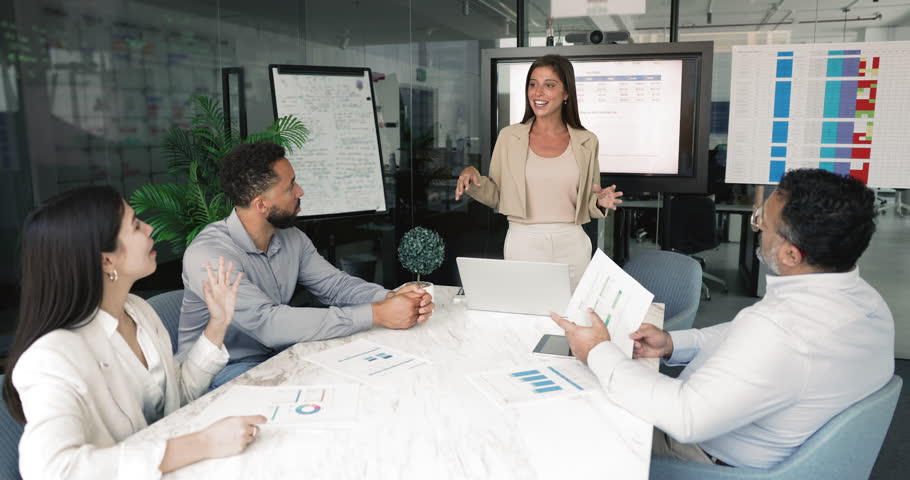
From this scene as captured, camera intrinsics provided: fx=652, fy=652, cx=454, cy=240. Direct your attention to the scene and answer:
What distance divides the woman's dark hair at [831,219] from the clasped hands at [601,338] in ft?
1.75

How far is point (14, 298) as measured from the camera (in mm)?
3463

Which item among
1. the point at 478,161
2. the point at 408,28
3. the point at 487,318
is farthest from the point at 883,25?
the point at 487,318

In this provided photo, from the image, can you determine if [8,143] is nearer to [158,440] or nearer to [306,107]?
[306,107]

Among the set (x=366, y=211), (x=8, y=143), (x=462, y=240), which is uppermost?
(x=8, y=143)

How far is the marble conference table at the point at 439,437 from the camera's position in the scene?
129cm

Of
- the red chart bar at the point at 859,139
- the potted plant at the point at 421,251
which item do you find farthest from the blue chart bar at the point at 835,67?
the potted plant at the point at 421,251

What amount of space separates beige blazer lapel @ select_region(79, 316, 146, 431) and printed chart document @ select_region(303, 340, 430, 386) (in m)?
0.52

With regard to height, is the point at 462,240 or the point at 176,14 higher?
the point at 176,14

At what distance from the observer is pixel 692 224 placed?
4.62 meters

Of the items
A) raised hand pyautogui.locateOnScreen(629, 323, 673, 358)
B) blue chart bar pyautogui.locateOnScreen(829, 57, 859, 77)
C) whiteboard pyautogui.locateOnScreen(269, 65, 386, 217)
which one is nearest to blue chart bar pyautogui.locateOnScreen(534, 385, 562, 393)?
raised hand pyautogui.locateOnScreen(629, 323, 673, 358)

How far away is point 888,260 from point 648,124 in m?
2.01

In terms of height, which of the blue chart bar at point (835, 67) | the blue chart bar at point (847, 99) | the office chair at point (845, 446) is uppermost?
the blue chart bar at point (835, 67)

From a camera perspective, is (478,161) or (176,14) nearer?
(176,14)

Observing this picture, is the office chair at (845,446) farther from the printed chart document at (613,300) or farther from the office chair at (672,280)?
the office chair at (672,280)
